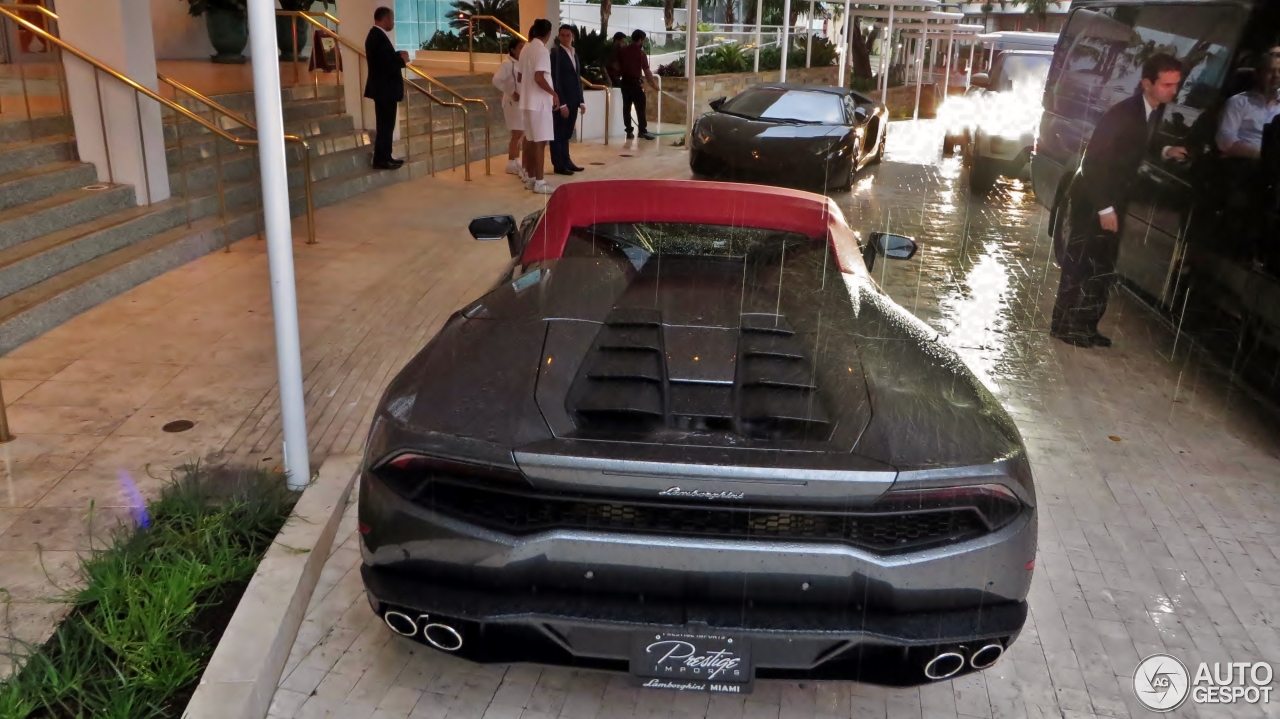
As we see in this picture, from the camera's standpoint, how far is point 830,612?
226cm

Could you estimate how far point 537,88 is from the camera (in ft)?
33.2

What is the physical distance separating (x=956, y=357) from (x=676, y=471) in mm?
1223

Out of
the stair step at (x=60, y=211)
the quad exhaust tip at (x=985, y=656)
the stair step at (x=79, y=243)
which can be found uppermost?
the stair step at (x=60, y=211)

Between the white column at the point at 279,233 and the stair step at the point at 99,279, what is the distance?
2307 mm

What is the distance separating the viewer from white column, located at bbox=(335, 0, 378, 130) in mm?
11070

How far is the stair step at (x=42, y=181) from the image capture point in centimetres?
609

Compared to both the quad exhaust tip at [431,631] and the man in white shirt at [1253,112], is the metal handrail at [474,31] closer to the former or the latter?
the man in white shirt at [1253,112]

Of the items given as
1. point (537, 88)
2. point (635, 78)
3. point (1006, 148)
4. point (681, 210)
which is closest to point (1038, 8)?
point (1006, 148)

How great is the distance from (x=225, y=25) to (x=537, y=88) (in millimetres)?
5509

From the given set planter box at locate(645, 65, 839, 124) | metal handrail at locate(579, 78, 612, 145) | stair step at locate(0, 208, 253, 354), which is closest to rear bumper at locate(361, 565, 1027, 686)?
stair step at locate(0, 208, 253, 354)

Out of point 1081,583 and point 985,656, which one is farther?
point 1081,583

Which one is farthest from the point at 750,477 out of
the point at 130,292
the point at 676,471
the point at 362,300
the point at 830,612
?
the point at 130,292

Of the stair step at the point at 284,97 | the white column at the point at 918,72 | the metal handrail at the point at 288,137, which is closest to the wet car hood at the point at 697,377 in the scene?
the metal handrail at the point at 288,137

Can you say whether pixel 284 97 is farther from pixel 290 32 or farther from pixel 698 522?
pixel 698 522
